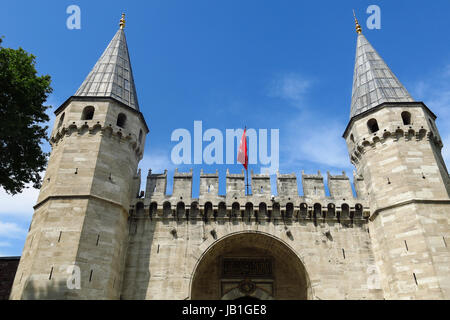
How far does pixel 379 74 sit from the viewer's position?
60.6ft

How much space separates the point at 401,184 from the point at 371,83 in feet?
20.8

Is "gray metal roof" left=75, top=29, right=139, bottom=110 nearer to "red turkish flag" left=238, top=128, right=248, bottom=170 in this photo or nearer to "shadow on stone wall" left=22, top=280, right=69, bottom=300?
"red turkish flag" left=238, top=128, right=248, bottom=170

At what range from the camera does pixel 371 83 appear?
714 inches

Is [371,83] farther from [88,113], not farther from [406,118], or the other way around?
[88,113]

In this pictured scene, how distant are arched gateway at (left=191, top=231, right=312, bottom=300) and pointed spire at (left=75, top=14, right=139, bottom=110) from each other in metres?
8.54

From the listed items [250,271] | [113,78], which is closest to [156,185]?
[250,271]

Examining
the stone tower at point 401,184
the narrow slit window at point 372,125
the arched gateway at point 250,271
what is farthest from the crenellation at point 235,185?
the narrow slit window at point 372,125

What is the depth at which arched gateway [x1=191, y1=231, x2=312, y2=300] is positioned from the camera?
15.3m

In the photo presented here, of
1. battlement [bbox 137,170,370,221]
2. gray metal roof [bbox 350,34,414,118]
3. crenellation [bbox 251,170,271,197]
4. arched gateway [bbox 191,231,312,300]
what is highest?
gray metal roof [bbox 350,34,414,118]

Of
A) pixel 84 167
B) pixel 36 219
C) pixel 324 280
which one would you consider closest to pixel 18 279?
pixel 36 219

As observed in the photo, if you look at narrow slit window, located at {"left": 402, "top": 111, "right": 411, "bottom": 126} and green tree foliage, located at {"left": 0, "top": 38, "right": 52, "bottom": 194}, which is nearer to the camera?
green tree foliage, located at {"left": 0, "top": 38, "right": 52, "bottom": 194}

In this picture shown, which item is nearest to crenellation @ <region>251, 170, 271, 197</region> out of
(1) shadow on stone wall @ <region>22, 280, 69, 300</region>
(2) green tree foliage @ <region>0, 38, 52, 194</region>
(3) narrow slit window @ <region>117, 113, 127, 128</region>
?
(3) narrow slit window @ <region>117, 113, 127, 128</region>

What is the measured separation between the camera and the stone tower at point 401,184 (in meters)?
12.6

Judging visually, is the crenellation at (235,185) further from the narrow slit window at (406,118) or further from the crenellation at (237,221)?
the narrow slit window at (406,118)
